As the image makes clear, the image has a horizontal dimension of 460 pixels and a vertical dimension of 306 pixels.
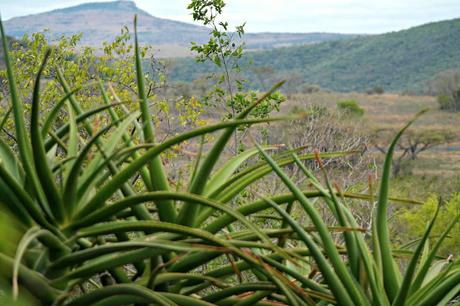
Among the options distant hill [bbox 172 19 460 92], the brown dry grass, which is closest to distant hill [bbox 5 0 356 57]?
distant hill [bbox 172 19 460 92]

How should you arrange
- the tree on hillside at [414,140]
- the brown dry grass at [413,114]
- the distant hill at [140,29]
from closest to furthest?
the brown dry grass at [413,114]
the tree on hillside at [414,140]
the distant hill at [140,29]

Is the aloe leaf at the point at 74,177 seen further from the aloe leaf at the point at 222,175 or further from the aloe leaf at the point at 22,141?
the aloe leaf at the point at 222,175

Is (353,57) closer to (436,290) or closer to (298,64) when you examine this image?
(298,64)

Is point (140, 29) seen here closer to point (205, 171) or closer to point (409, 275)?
point (205, 171)

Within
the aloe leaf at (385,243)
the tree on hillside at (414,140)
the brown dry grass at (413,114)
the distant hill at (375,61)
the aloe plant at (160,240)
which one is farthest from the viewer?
the distant hill at (375,61)

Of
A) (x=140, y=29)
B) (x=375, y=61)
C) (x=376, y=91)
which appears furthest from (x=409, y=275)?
(x=140, y=29)

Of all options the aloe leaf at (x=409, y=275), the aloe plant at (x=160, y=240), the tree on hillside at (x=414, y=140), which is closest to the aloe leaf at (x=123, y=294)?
the aloe plant at (x=160, y=240)

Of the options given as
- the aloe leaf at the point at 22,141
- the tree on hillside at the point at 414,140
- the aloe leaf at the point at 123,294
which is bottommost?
the tree on hillside at the point at 414,140

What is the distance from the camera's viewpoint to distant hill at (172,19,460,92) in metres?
70.9

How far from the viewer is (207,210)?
2.08 metres

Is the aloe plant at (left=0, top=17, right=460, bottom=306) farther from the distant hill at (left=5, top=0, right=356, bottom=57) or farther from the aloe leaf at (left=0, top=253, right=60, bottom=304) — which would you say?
the distant hill at (left=5, top=0, right=356, bottom=57)

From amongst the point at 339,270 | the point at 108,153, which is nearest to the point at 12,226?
the point at 108,153

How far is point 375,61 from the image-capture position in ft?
251

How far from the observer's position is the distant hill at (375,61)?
70938 mm
